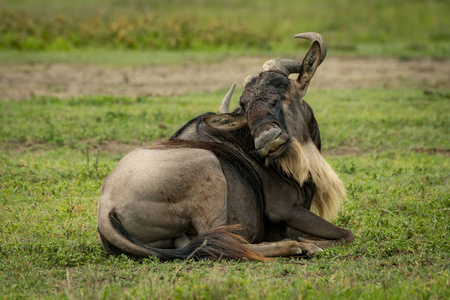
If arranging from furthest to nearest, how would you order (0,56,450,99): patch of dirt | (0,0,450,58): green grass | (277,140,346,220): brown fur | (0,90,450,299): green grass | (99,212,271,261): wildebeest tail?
1. (0,0,450,58): green grass
2. (0,56,450,99): patch of dirt
3. (277,140,346,220): brown fur
4. (99,212,271,261): wildebeest tail
5. (0,90,450,299): green grass

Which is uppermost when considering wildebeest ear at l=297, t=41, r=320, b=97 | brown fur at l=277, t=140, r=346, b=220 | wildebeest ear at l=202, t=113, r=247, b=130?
wildebeest ear at l=297, t=41, r=320, b=97

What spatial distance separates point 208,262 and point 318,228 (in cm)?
122

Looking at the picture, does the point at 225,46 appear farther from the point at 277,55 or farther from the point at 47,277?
the point at 47,277

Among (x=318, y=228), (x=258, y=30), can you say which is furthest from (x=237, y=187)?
(x=258, y=30)

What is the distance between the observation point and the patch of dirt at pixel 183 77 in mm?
13695

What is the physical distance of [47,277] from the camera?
445 centimetres

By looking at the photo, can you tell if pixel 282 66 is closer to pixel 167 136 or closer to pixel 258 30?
pixel 167 136

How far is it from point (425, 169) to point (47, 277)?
5.39m

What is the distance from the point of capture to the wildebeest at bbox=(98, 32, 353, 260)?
4.84 m

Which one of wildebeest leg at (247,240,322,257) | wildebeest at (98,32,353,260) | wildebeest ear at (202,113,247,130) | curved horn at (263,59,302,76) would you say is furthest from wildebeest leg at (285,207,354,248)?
curved horn at (263,59,302,76)

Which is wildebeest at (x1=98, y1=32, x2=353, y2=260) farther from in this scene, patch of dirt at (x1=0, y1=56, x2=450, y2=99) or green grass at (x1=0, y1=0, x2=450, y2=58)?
green grass at (x1=0, y1=0, x2=450, y2=58)

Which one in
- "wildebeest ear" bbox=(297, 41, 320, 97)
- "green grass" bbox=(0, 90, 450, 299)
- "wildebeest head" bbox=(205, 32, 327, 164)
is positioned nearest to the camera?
"green grass" bbox=(0, 90, 450, 299)

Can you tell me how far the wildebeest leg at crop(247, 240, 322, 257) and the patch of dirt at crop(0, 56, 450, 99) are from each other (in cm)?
852

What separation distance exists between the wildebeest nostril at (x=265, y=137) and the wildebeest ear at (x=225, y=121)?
1.94 ft
